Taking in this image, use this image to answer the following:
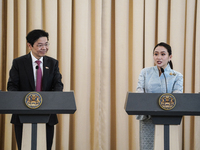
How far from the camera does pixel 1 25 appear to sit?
316 cm

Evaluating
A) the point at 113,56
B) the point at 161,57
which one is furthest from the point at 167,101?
the point at 113,56

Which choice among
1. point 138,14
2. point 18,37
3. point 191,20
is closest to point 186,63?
point 191,20

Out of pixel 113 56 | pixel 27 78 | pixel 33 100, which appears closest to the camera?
pixel 33 100

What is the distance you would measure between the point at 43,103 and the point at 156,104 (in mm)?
741

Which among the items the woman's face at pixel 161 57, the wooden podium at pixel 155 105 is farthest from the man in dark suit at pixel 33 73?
the woman's face at pixel 161 57

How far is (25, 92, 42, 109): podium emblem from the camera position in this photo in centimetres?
172

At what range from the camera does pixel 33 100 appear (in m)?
1.72

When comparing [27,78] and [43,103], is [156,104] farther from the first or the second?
[27,78]

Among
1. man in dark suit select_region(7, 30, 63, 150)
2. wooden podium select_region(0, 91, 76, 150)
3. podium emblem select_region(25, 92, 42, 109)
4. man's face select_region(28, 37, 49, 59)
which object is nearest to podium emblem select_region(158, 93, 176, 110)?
wooden podium select_region(0, 91, 76, 150)

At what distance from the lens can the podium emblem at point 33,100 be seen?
1.72m

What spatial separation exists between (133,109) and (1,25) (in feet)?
7.03

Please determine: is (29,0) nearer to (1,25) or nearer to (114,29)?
(1,25)

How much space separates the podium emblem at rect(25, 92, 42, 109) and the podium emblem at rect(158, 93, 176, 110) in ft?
2.59

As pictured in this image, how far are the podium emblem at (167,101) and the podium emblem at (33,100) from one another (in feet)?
2.59
